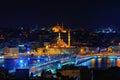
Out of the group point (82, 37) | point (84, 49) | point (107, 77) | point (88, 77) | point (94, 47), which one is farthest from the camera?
point (82, 37)

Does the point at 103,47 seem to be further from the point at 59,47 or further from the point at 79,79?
the point at 79,79

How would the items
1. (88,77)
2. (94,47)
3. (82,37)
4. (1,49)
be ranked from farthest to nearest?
(82,37) < (94,47) < (1,49) < (88,77)

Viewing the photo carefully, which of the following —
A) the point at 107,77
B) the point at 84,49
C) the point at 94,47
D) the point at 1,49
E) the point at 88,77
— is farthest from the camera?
the point at 94,47

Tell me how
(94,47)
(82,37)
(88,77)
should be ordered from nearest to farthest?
(88,77) → (94,47) → (82,37)

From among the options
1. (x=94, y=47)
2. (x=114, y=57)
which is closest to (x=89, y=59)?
(x=114, y=57)

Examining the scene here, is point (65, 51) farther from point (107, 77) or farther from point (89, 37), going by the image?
point (107, 77)

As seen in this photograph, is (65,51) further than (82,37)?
No

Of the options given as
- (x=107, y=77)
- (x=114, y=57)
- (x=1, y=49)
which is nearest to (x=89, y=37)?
(x=114, y=57)

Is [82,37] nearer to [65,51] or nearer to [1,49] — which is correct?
[65,51]

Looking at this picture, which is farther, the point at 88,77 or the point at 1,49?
the point at 1,49
